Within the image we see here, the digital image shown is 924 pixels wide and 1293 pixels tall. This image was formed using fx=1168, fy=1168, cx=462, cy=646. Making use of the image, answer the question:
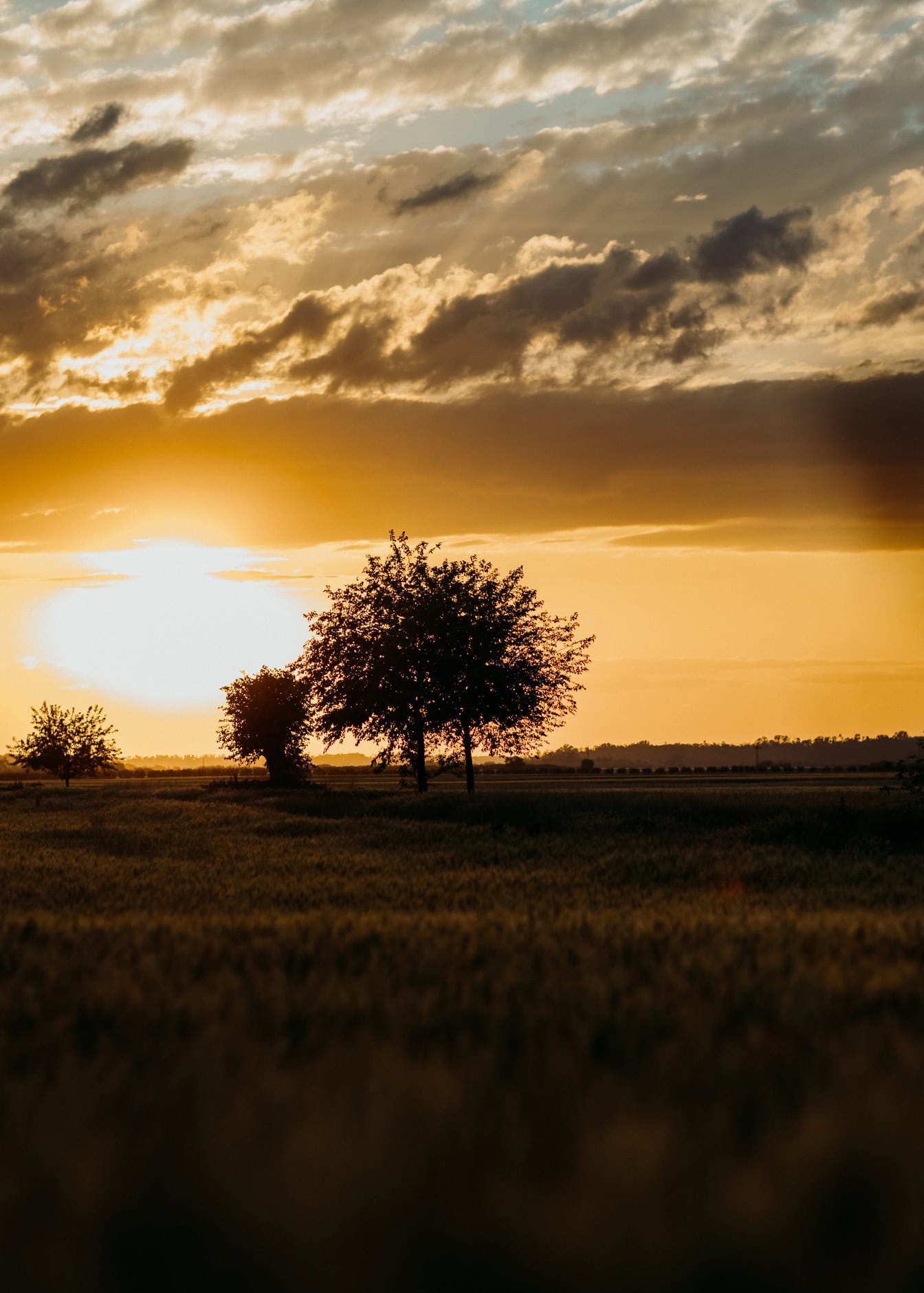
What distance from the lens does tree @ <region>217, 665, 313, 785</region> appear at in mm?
90125

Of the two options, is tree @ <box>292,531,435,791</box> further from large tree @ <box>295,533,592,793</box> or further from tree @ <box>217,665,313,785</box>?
tree @ <box>217,665,313,785</box>

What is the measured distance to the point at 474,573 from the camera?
210ft

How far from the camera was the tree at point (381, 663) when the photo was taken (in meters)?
60.6

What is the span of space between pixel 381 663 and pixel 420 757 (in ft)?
20.5

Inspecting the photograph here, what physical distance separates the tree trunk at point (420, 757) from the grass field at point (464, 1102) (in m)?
53.6

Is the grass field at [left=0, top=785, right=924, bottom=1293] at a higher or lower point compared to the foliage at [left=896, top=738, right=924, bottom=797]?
higher

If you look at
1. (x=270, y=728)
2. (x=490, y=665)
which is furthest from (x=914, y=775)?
(x=270, y=728)

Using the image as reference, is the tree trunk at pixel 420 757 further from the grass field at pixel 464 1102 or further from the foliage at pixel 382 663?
the grass field at pixel 464 1102

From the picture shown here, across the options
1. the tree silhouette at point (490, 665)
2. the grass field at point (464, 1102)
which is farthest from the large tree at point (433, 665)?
the grass field at point (464, 1102)

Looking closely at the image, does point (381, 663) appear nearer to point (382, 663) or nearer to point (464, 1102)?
point (382, 663)

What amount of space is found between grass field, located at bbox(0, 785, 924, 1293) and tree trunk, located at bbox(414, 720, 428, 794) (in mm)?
53571

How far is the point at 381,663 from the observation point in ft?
200

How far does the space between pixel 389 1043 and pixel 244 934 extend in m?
3.13

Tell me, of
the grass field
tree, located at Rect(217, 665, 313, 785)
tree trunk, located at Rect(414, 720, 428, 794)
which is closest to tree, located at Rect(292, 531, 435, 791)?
tree trunk, located at Rect(414, 720, 428, 794)
